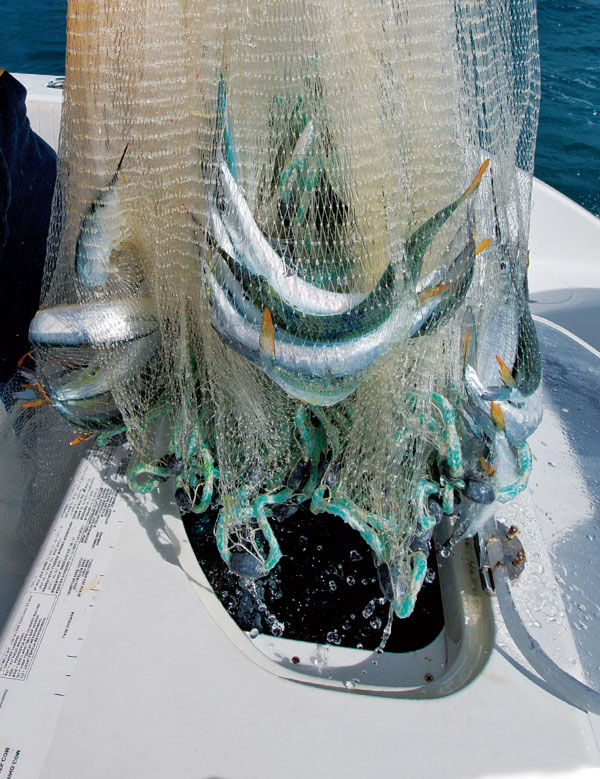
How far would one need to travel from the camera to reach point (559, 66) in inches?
195

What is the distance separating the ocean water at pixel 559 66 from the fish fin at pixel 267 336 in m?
3.34

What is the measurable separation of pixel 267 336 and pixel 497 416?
418mm

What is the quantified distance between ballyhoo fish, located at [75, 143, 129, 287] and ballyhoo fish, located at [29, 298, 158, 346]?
5cm

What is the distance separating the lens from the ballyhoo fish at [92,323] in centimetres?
91

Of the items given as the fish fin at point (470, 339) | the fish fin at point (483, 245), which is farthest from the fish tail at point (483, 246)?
the fish fin at point (470, 339)

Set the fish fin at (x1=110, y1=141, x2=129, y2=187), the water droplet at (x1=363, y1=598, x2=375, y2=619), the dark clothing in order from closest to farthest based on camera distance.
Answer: the fish fin at (x1=110, y1=141, x2=129, y2=187) < the water droplet at (x1=363, y1=598, x2=375, y2=619) < the dark clothing

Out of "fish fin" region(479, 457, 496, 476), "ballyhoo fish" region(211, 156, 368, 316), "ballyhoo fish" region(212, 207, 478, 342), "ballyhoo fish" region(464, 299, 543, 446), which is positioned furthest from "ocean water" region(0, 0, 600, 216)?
"ballyhoo fish" region(211, 156, 368, 316)

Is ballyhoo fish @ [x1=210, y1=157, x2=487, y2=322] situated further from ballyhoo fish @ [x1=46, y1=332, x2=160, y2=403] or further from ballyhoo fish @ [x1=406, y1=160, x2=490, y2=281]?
ballyhoo fish @ [x1=46, y1=332, x2=160, y2=403]

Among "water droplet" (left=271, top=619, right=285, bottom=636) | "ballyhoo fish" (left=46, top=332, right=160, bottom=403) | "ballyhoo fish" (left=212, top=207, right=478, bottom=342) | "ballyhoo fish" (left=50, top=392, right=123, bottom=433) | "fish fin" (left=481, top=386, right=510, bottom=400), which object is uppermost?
"ballyhoo fish" (left=212, top=207, right=478, bottom=342)

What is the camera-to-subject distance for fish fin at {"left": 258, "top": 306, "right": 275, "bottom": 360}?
742 mm

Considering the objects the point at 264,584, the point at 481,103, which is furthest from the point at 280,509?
the point at 481,103

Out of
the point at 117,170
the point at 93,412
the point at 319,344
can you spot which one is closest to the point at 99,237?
the point at 117,170

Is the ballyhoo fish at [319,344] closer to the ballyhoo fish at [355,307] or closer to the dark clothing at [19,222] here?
the ballyhoo fish at [355,307]

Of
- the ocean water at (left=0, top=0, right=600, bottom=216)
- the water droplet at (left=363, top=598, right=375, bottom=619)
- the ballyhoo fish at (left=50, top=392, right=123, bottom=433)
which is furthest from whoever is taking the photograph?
the ocean water at (left=0, top=0, right=600, bottom=216)
